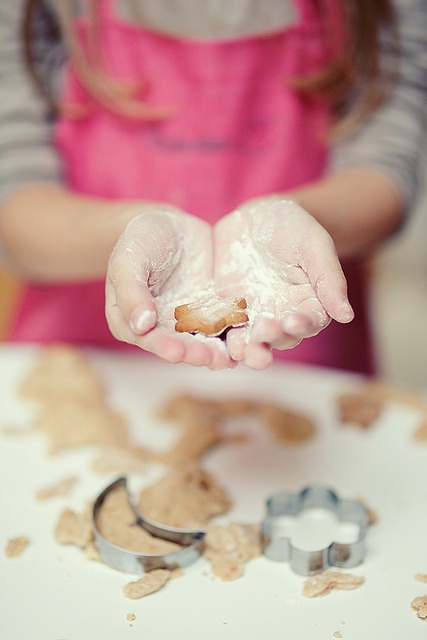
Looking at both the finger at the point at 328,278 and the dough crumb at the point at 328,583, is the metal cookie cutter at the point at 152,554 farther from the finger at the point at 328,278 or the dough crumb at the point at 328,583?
the finger at the point at 328,278

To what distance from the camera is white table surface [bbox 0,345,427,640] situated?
0.52m

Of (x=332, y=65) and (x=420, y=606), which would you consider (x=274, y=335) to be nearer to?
(x=420, y=606)

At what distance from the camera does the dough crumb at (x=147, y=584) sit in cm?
55

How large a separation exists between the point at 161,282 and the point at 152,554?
21cm

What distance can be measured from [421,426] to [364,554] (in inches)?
8.1

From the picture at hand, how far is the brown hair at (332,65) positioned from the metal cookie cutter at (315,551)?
46 cm

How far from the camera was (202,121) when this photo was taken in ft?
2.89

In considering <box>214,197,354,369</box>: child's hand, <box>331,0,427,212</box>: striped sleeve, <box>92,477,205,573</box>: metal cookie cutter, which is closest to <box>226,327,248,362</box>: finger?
<box>214,197,354,369</box>: child's hand

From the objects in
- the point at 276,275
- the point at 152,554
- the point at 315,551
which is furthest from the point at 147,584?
the point at 276,275

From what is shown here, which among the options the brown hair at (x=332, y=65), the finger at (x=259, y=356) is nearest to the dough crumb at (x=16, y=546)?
the finger at (x=259, y=356)

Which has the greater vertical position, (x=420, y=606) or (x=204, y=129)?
(x=204, y=129)

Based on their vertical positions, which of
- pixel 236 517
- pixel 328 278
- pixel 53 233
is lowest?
pixel 236 517

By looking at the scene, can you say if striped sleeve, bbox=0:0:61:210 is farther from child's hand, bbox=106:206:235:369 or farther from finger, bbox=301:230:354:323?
finger, bbox=301:230:354:323

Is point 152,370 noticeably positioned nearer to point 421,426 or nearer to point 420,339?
point 421,426
